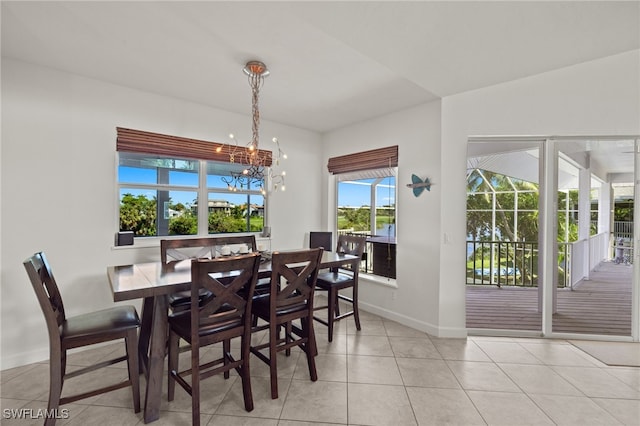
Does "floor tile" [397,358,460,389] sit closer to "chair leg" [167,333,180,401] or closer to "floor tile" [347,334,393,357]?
"floor tile" [347,334,393,357]

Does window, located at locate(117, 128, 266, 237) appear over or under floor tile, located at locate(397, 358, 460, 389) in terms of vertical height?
over

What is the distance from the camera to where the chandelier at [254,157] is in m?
2.61

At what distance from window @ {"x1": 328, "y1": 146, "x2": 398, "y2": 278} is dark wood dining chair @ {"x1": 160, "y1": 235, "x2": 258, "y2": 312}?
178cm

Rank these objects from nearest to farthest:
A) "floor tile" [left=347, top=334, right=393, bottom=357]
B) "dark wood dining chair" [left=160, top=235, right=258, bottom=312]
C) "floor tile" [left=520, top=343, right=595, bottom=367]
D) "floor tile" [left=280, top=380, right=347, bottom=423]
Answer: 1. "floor tile" [left=280, top=380, right=347, bottom=423]
2. "floor tile" [left=520, top=343, right=595, bottom=367]
3. "dark wood dining chair" [left=160, top=235, right=258, bottom=312]
4. "floor tile" [left=347, top=334, right=393, bottom=357]

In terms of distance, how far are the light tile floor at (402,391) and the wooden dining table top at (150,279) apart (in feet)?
2.80

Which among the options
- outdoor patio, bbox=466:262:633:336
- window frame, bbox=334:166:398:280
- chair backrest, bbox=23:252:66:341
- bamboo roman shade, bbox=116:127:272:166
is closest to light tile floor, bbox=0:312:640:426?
outdoor patio, bbox=466:262:633:336

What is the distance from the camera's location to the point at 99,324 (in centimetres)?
185

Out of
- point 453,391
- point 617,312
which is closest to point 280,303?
point 453,391

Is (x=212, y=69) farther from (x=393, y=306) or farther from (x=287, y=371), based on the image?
(x=393, y=306)

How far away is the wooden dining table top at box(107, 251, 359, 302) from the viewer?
172cm

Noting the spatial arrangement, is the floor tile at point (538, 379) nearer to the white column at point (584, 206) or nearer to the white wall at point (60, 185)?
the white column at point (584, 206)

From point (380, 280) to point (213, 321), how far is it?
2.57 metres

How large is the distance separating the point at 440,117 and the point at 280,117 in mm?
2113

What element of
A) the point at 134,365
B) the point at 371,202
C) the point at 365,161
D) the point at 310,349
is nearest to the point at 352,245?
the point at 371,202
